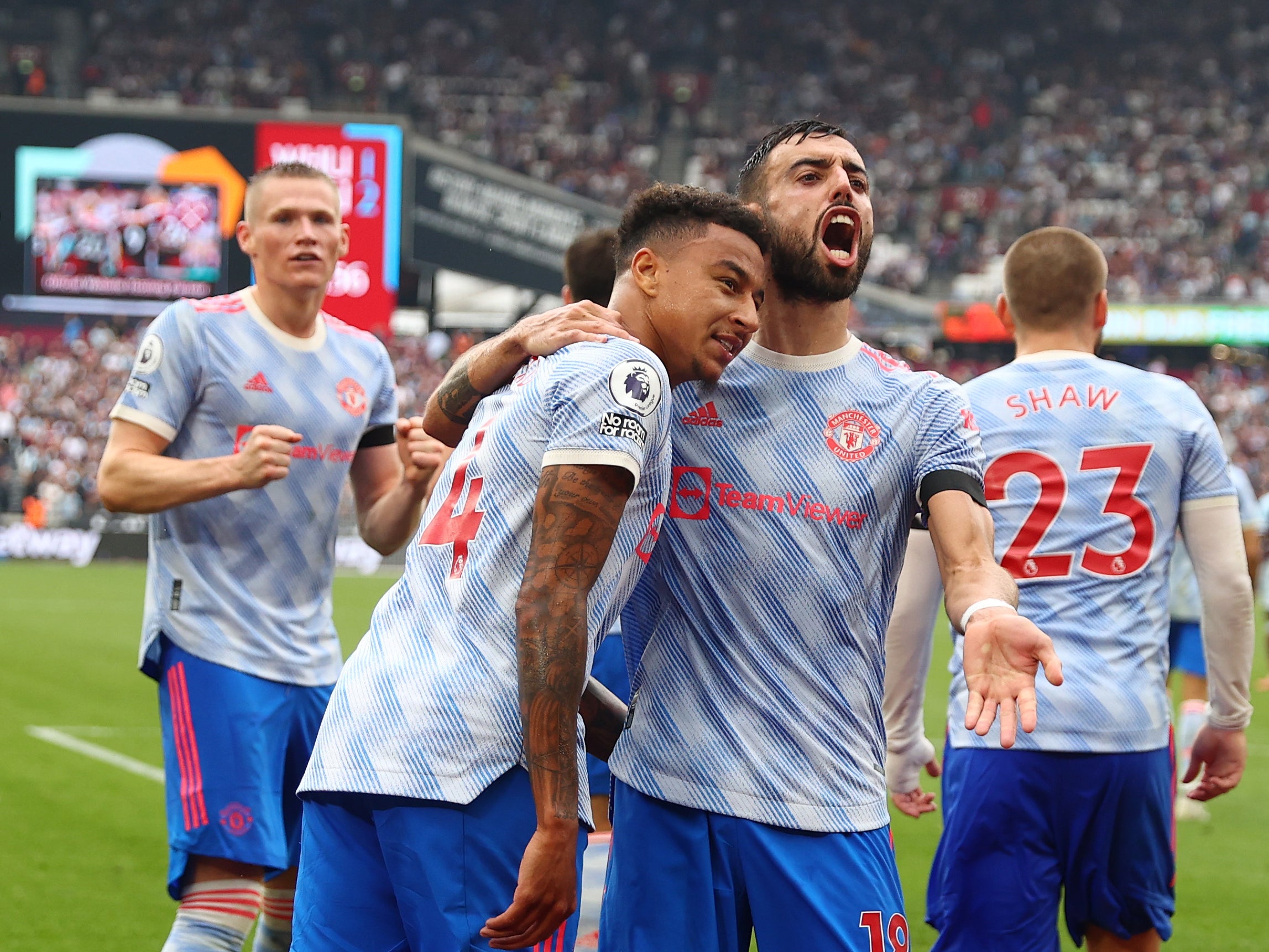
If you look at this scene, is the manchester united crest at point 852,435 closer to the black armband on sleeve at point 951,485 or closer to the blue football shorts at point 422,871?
the black armband on sleeve at point 951,485

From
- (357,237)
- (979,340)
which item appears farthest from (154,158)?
(979,340)

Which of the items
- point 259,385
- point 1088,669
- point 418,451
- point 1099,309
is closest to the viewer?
point 1088,669

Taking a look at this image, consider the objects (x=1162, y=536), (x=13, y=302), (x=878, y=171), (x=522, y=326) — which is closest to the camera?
(x=522, y=326)

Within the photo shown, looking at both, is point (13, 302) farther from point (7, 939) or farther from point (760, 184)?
point (760, 184)

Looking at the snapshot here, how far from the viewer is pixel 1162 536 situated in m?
4.02

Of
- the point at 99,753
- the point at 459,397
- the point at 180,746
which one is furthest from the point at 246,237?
the point at 99,753

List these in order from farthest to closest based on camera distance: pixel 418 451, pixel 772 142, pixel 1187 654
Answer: pixel 1187 654 → pixel 418 451 → pixel 772 142

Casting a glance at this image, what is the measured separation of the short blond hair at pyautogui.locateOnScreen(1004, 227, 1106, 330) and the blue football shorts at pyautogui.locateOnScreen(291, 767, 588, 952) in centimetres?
225

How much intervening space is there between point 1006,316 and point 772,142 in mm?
1476

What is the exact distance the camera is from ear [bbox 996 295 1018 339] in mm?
4355

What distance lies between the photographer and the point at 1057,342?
4.24 m

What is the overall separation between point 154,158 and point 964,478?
22894 millimetres

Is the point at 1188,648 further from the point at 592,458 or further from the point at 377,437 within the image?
the point at 592,458

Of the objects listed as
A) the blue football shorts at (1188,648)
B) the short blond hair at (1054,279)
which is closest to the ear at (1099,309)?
the short blond hair at (1054,279)
